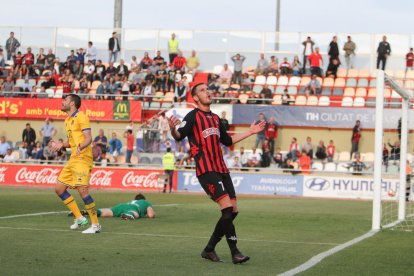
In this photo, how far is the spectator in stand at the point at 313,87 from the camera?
4109 centimetres

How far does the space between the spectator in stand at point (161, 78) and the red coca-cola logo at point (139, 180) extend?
5.87 meters

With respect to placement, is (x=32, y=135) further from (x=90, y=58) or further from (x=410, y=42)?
(x=410, y=42)

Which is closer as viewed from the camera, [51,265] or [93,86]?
[51,265]

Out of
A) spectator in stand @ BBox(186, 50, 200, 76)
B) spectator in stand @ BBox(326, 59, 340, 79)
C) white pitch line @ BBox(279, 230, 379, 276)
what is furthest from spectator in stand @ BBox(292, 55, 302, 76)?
white pitch line @ BBox(279, 230, 379, 276)

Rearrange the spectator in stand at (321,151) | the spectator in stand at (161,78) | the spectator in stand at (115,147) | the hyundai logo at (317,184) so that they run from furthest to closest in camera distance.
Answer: the spectator in stand at (161,78) → the spectator in stand at (115,147) → the spectator in stand at (321,151) → the hyundai logo at (317,184)

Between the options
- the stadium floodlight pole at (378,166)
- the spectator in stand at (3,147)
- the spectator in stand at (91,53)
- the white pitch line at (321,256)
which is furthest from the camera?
the spectator in stand at (91,53)

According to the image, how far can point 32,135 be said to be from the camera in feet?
132

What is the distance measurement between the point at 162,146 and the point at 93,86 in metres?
5.82

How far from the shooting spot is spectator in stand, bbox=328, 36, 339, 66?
42125 millimetres

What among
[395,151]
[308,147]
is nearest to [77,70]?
[308,147]

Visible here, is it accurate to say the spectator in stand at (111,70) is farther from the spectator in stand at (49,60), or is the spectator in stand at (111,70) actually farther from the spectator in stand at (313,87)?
the spectator in stand at (313,87)

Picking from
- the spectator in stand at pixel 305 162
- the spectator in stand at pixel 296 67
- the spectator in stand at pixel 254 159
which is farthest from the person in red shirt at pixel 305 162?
the spectator in stand at pixel 296 67

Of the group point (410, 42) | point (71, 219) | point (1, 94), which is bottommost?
point (71, 219)

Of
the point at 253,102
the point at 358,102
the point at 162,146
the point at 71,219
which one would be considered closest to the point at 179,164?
the point at 162,146
